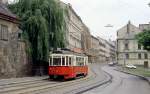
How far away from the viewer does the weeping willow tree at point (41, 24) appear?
44188mm

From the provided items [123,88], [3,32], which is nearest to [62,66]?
[3,32]

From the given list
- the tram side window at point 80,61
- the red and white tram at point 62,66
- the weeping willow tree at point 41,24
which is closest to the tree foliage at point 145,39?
A: the tram side window at point 80,61

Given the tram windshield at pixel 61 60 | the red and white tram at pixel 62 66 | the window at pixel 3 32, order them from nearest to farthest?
the window at pixel 3 32 → the red and white tram at pixel 62 66 → the tram windshield at pixel 61 60

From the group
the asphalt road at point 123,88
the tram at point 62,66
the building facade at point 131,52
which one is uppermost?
the building facade at point 131,52

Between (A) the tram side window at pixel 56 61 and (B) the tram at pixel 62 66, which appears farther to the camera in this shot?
(A) the tram side window at pixel 56 61

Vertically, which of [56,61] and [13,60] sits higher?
[13,60]

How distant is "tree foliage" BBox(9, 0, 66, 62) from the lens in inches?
1740

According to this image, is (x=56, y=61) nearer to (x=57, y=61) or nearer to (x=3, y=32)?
(x=57, y=61)

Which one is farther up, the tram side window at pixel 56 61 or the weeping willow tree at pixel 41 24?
the weeping willow tree at pixel 41 24

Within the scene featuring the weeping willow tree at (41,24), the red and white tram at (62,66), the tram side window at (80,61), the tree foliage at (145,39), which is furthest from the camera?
the tree foliage at (145,39)

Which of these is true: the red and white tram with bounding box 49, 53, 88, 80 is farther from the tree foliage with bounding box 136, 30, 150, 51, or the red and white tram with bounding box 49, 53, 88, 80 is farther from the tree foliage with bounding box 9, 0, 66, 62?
the tree foliage with bounding box 136, 30, 150, 51

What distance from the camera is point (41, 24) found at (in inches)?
1736

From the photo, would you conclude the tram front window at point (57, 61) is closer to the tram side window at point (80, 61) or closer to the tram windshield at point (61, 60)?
the tram windshield at point (61, 60)

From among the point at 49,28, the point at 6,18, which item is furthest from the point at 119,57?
the point at 6,18
